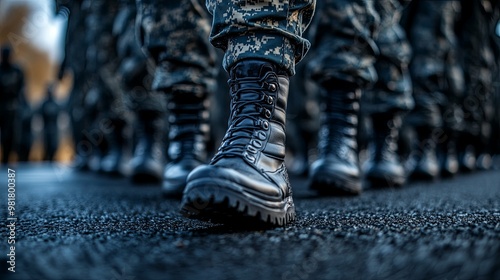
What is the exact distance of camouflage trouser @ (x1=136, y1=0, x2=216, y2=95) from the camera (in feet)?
5.85

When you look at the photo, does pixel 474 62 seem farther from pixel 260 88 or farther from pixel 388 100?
pixel 260 88

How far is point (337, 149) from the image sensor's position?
1.90 metres

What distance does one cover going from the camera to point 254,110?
1.10 metres

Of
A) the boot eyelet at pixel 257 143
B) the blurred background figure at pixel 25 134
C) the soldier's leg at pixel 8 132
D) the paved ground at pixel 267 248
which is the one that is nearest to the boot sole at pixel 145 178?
the paved ground at pixel 267 248

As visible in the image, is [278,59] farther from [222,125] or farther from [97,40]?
[222,125]

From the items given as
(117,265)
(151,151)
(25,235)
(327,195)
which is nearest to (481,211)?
(327,195)

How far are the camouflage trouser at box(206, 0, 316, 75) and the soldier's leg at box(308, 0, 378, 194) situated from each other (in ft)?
2.43

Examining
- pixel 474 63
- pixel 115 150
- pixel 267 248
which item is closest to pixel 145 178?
pixel 115 150

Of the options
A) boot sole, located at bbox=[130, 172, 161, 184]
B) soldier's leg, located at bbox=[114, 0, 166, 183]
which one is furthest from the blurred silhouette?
boot sole, located at bbox=[130, 172, 161, 184]

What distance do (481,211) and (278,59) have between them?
686 millimetres

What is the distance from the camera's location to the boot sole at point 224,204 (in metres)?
0.93

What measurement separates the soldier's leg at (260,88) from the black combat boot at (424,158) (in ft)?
6.99

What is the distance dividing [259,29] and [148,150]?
1.90m

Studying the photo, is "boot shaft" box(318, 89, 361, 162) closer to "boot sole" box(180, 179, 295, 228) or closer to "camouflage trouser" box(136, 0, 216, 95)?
"camouflage trouser" box(136, 0, 216, 95)
